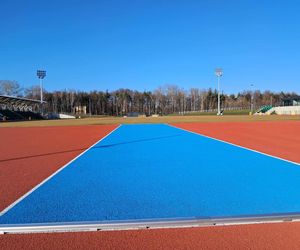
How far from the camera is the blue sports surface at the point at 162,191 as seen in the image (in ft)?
17.4

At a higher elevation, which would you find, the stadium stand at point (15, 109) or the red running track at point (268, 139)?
the stadium stand at point (15, 109)

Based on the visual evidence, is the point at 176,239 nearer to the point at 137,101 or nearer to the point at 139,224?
the point at 139,224

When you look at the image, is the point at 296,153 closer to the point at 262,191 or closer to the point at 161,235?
the point at 262,191

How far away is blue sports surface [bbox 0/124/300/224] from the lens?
530 cm

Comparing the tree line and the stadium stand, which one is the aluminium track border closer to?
the stadium stand

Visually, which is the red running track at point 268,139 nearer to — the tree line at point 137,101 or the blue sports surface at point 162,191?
the blue sports surface at point 162,191

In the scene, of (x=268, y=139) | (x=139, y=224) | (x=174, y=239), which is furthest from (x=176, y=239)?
(x=268, y=139)

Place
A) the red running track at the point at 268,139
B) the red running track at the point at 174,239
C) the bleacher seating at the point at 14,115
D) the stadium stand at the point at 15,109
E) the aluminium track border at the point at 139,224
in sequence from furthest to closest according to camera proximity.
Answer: the stadium stand at the point at 15,109 < the bleacher seating at the point at 14,115 < the red running track at the point at 268,139 < the aluminium track border at the point at 139,224 < the red running track at the point at 174,239

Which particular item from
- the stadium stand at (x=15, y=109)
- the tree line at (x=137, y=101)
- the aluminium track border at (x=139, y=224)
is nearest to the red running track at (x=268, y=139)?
the aluminium track border at (x=139, y=224)

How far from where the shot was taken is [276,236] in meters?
4.27

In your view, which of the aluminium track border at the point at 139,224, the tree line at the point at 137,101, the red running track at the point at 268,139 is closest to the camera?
the aluminium track border at the point at 139,224

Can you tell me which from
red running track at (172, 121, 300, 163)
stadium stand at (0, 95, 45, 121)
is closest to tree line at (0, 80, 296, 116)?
stadium stand at (0, 95, 45, 121)

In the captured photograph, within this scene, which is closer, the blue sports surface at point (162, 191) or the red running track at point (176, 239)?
the red running track at point (176, 239)

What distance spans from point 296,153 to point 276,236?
27.9 ft
